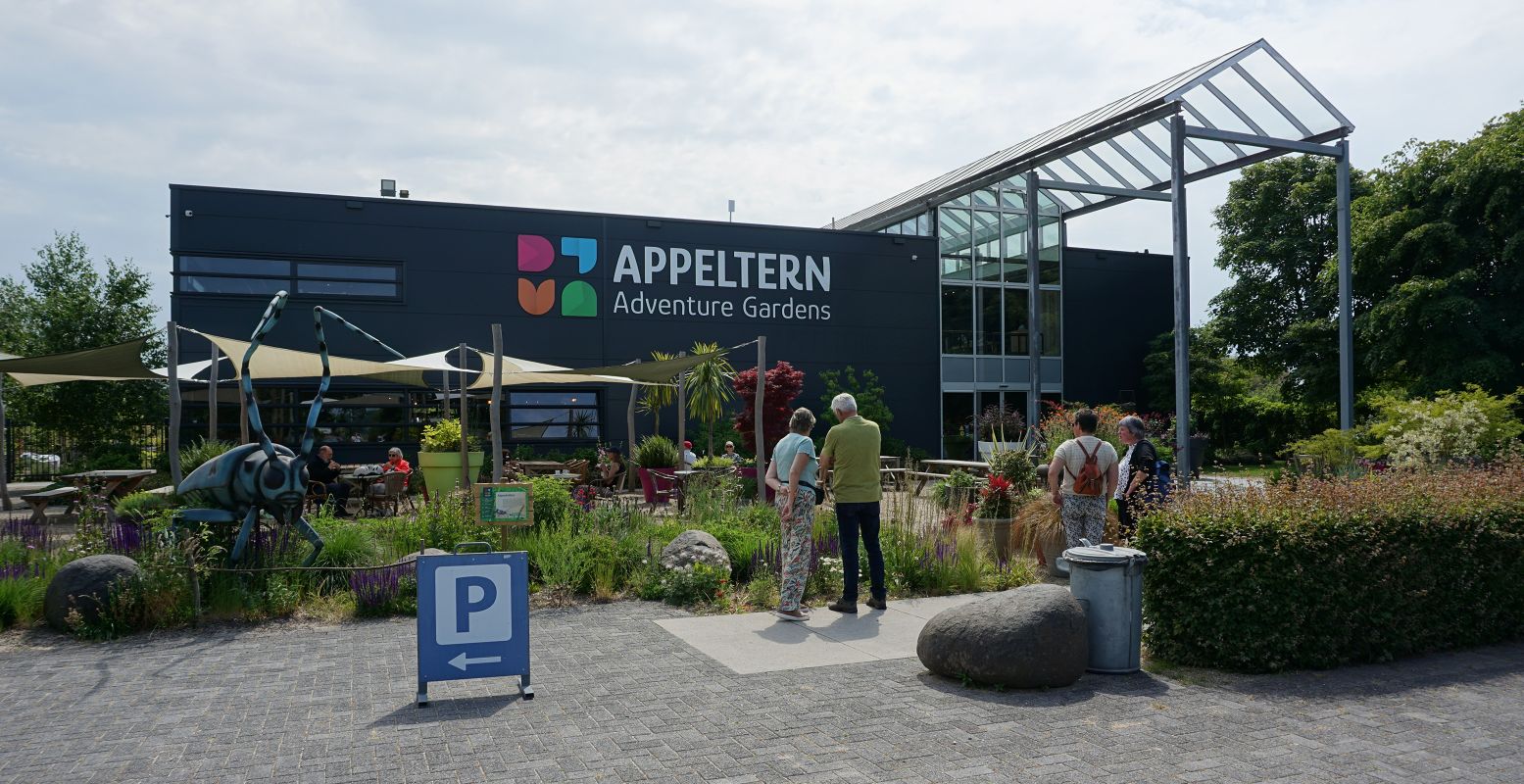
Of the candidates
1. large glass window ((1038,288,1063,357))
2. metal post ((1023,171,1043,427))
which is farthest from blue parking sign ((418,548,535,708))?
large glass window ((1038,288,1063,357))

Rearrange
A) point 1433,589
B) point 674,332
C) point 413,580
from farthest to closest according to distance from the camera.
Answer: point 674,332, point 413,580, point 1433,589

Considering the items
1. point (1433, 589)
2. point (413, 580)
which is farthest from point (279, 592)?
point (1433, 589)

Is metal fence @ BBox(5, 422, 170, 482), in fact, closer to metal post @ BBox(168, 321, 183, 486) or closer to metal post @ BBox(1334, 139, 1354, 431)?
metal post @ BBox(168, 321, 183, 486)

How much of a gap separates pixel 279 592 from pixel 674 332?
1545 cm

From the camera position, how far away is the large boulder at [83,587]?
6.98m

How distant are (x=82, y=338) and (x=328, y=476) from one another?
930 cm

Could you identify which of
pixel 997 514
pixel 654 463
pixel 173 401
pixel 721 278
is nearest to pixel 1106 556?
pixel 997 514

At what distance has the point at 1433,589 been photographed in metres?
6.30

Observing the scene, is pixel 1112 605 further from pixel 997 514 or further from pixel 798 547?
pixel 997 514

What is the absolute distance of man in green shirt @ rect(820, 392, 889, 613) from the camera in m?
7.54

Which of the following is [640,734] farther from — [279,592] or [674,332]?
[674,332]

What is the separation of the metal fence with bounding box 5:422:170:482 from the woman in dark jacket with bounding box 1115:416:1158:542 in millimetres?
16632

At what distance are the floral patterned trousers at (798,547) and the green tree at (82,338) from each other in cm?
1612

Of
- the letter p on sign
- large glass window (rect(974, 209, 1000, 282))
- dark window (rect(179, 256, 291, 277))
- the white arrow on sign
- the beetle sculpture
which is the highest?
large glass window (rect(974, 209, 1000, 282))
